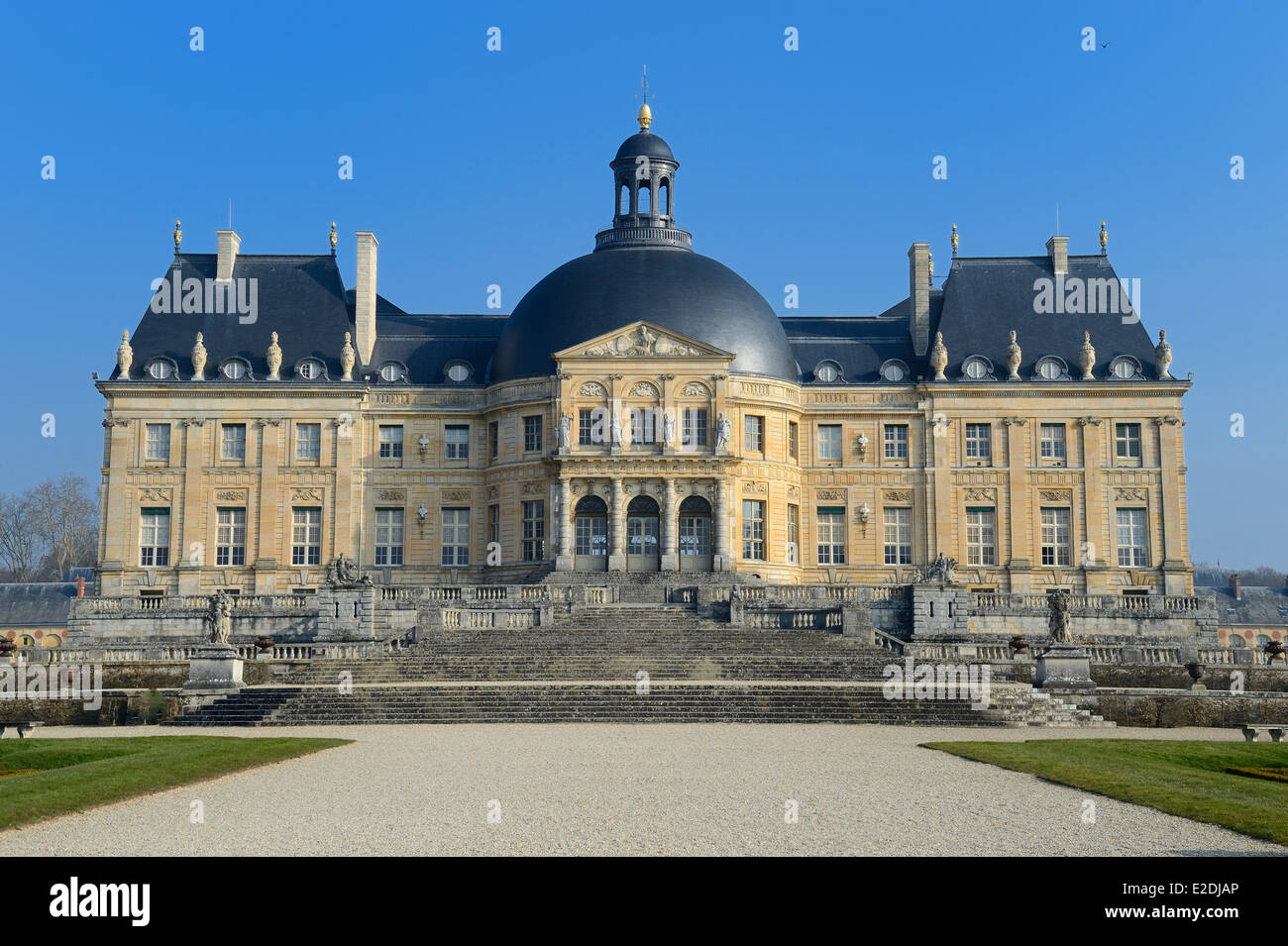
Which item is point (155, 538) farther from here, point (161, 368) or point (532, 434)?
point (532, 434)

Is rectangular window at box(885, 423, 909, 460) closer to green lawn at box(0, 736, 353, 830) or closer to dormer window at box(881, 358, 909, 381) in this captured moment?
dormer window at box(881, 358, 909, 381)

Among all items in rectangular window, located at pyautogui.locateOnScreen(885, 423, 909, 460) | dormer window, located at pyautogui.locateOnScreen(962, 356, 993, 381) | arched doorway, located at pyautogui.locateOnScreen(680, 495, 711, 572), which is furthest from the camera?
rectangular window, located at pyautogui.locateOnScreen(885, 423, 909, 460)

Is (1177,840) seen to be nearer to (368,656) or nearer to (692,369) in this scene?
(368,656)

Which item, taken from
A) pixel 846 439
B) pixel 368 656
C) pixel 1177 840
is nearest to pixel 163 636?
pixel 368 656

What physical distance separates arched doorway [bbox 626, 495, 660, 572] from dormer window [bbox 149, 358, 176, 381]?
710 inches

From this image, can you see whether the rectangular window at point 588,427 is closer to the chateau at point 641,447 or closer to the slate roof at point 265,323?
the chateau at point 641,447

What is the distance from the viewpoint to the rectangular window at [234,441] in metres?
51.9

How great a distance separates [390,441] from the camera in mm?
52812

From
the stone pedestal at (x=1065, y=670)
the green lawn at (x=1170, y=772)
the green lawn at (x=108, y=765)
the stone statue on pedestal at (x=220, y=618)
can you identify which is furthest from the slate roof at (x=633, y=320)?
the green lawn at (x=1170, y=772)

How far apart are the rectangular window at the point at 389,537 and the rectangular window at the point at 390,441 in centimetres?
213

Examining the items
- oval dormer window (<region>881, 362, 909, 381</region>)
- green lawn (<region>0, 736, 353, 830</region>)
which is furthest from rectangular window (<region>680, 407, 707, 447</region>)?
green lawn (<region>0, 736, 353, 830</region>)

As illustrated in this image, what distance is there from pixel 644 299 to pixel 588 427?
17.6ft

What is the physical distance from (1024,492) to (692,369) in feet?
43.5

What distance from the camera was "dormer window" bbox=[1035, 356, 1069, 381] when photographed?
5231cm
